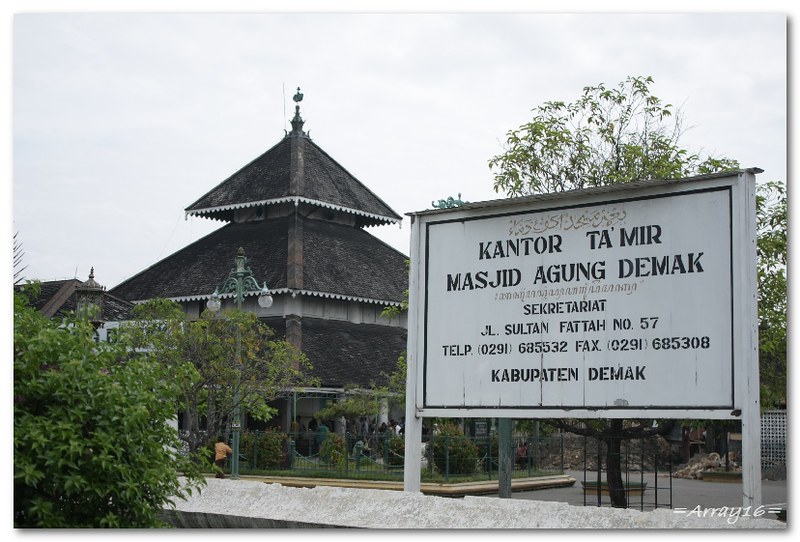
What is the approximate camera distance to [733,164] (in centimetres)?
1811

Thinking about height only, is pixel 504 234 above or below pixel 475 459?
above

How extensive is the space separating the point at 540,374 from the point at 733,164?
29.2 feet

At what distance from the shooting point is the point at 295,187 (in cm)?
4219

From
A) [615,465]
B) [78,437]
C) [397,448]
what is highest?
[78,437]

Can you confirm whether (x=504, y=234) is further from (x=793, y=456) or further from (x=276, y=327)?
(x=276, y=327)

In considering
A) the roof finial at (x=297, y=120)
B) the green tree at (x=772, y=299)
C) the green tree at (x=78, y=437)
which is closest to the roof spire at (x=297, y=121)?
the roof finial at (x=297, y=120)

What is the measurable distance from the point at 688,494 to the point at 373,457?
8740 mm

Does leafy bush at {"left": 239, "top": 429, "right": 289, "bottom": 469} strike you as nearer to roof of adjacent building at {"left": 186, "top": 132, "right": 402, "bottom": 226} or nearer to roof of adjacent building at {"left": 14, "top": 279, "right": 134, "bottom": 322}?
roof of adjacent building at {"left": 14, "top": 279, "right": 134, "bottom": 322}

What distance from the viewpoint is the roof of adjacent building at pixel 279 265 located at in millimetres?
40719

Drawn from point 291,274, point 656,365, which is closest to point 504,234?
point 656,365

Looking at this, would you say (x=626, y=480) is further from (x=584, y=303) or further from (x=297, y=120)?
(x=297, y=120)

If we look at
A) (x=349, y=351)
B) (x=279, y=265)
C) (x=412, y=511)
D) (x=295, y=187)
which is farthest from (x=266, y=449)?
(x=412, y=511)

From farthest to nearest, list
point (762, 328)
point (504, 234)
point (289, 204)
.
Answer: point (289, 204), point (762, 328), point (504, 234)

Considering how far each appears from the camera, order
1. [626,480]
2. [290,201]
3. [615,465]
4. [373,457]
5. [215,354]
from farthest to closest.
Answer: [290,201] → [373,457] → [215,354] → [626,480] → [615,465]
